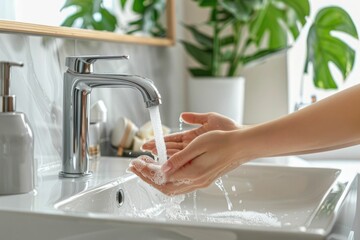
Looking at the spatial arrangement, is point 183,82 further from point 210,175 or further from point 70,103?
point 210,175

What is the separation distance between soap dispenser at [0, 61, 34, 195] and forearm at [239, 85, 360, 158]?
1.12 ft

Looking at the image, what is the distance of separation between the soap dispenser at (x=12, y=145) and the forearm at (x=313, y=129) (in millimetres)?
341

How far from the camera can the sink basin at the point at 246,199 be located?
1.04 metres

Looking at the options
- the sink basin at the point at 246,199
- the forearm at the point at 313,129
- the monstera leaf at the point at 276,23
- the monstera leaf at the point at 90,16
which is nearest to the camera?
the forearm at the point at 313,129

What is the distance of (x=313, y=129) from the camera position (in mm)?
898

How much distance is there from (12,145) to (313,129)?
1.50 feet

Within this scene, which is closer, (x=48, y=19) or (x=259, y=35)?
(x=48, y=19)

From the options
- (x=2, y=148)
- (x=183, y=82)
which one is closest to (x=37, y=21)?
(x=2, y=148)

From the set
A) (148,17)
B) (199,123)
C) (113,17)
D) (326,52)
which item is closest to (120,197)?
(199,123)

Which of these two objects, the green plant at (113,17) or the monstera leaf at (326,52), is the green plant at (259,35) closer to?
the monstera leaf at (326,52)

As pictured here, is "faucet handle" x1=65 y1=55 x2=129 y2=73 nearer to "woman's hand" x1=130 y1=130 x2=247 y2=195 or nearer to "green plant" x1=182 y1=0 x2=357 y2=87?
"woman's hand" x1=130 y1=130 x2=247 y2=195

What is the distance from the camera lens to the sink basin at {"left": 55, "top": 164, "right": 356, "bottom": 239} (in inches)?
40.8

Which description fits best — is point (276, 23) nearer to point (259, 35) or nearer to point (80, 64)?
point (259, 35)

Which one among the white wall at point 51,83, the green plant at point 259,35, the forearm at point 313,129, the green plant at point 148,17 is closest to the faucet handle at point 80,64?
the white wall at point 51,83
